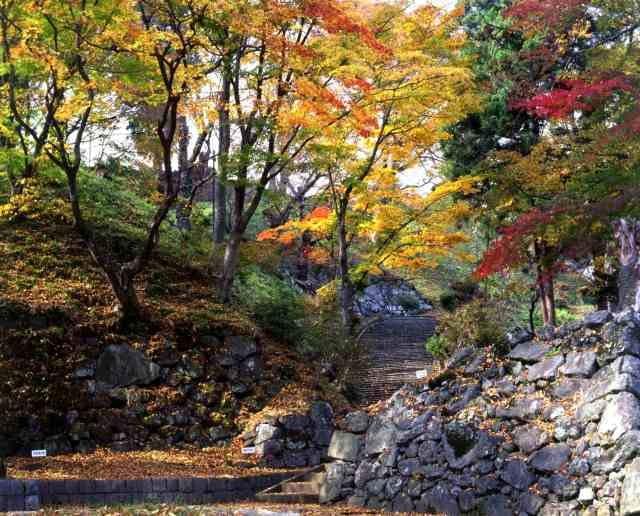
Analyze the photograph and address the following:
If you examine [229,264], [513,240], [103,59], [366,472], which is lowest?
[366,472]

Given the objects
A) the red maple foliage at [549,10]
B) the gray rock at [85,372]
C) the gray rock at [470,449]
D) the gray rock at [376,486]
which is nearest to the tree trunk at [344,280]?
the red maple foliage at [549,10]

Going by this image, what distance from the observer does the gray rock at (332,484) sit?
30.5 ft

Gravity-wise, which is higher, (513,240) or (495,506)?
(513,240)

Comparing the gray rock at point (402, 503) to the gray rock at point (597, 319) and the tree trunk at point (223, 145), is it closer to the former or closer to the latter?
the gray rock at point (597, 319)

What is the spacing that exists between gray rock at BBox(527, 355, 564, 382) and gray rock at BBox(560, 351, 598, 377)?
0.27 ft

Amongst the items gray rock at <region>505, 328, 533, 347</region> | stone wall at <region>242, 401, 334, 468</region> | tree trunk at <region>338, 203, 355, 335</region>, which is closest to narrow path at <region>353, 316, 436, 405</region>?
tree trunk at <region>338, 203, 355, 335</region>

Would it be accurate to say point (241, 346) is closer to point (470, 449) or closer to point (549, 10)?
point (470, 449)

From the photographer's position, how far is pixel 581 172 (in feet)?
43.2

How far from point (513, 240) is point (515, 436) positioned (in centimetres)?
422

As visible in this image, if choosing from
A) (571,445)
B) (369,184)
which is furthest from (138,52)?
(571,445)

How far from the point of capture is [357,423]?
31.1 feet

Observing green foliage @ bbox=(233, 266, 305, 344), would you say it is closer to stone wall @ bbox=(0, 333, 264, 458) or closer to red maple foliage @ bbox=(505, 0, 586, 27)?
stone wall @ bbox=(0, 333, 264, 458)

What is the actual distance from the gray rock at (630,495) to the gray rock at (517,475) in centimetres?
100

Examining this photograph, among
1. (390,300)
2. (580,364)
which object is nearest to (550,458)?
(580,364)
